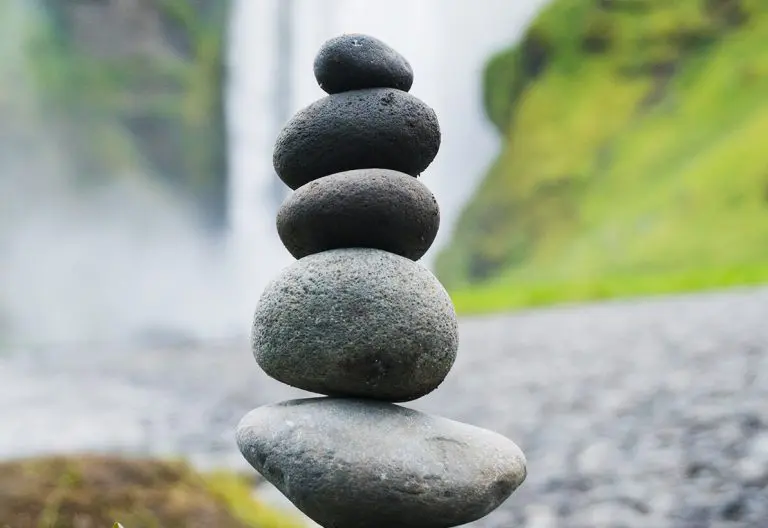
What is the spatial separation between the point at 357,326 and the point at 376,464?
411 millimetres

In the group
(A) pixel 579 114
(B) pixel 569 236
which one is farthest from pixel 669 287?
(A) pixel 579 114

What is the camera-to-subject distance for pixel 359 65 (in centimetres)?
243

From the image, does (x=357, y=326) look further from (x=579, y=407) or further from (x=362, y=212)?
(x=579, y=407)

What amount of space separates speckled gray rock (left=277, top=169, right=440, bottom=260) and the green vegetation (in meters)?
19.0

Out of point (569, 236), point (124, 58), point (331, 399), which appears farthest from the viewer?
point (124, 58)

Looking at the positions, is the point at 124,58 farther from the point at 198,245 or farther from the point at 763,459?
the point at 763,459

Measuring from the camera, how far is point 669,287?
20.4 metres

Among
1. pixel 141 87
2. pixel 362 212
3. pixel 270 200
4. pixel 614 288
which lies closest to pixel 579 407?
pixel 362 212

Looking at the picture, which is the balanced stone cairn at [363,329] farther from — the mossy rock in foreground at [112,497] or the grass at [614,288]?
the grass at [614,288]

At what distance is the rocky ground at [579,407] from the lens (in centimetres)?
457

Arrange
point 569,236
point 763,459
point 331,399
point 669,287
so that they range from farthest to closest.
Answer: point 569,236 → point 669,287 → point 763,459 → point 331,399

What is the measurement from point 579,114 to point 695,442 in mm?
31299

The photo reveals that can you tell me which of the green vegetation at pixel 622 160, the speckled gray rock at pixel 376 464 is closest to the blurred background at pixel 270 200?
the green vegetation at pixel 622 160

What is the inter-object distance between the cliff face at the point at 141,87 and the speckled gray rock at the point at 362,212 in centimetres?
3178
